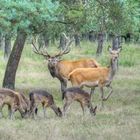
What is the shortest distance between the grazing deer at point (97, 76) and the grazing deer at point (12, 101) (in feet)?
12.3

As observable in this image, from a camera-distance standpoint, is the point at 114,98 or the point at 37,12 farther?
the point at 114,98

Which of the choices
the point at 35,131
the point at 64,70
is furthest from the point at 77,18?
the point at 35,131

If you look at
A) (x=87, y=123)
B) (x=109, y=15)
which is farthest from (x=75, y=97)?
(x=109, y=15)

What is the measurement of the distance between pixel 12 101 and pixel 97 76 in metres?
4.27

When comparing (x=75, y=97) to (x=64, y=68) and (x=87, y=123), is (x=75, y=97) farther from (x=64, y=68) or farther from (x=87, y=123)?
(x=64, y=68)

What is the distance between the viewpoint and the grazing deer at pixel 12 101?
525 inches

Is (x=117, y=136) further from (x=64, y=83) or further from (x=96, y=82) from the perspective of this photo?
(x=64, y=83)

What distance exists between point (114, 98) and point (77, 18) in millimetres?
3149

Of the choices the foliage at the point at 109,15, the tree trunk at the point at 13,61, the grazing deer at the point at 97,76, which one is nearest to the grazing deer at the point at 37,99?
the foliage at the point at 109,15

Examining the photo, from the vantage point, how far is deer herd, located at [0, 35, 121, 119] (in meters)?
13.6

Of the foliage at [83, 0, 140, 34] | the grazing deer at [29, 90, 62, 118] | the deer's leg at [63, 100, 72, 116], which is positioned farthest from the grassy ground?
the foliage at [83, 0, 140, 34]

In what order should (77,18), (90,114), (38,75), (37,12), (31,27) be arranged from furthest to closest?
(38,75) → (77,18) → (31,27) → (90,114) → (37,12)

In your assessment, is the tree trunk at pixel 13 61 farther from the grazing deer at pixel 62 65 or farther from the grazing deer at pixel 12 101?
the grazing deer at pixel 12 101

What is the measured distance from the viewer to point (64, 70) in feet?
62.5
